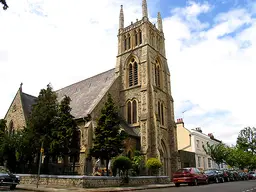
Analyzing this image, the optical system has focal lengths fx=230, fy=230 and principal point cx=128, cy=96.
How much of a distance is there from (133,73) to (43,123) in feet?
47.0

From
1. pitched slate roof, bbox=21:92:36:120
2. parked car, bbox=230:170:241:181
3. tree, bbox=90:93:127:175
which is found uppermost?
pitched slate roof, bbox=21:92:36:120

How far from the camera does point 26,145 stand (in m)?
20.0

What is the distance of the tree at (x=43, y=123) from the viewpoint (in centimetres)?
1977

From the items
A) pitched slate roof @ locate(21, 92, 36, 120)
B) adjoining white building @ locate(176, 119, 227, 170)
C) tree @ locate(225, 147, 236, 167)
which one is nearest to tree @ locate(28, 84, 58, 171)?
pitched slate roof @ locate(21, 92, 36, 120)

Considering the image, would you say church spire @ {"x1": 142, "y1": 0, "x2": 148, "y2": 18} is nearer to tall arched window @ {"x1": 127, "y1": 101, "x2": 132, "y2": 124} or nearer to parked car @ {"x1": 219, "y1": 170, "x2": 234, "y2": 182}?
tall arched window @ {"x1": 127, "y1": 101, "x2": 132, "y2": 124}

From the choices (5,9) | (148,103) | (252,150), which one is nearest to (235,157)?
(252,150)

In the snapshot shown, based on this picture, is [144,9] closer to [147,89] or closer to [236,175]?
[147,89]

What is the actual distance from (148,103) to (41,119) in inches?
474

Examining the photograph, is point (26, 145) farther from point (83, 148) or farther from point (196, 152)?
point (196, 152)

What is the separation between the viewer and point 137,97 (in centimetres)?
2889

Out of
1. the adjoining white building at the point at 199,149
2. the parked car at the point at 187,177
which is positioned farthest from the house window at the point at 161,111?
the adjoining white building at the point at 199,149

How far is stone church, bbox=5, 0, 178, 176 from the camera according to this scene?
83.5ft

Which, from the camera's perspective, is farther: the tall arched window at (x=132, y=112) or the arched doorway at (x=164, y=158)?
the tall arched window at (x=132, y=112)

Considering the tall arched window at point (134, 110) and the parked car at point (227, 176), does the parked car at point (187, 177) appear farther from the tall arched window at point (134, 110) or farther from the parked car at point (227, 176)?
the tall arched window at point (134, 110)
